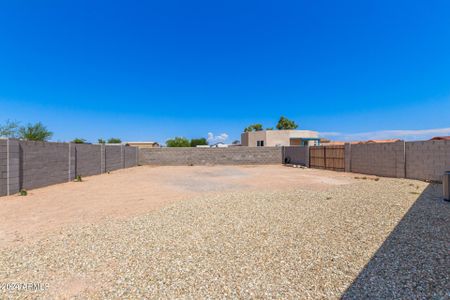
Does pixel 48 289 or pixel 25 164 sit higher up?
pixel 25 164

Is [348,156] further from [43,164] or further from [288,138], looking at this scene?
[288,138]

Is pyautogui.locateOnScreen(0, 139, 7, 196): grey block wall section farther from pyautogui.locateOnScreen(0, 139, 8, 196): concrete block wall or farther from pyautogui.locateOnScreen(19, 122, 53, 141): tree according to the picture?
pyautogui.locateOnScreen(19, 122, 53, 141): tree

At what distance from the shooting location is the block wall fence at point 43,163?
8.30 m

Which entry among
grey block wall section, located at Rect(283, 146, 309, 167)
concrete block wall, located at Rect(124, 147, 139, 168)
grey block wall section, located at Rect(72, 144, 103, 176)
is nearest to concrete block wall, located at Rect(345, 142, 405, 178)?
grey block wall section, located at Rect(283, 146, 309, 167)

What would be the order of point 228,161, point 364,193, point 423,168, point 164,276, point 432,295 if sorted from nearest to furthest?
point 432,295 < point 164,276 < point 364,193 < point 423,168 < point 228,161

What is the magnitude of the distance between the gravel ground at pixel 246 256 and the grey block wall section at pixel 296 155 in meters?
15.1

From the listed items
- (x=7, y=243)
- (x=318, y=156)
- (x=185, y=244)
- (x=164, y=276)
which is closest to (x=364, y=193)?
(x=185, y=244)

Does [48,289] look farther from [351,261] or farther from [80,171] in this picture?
[80,171]

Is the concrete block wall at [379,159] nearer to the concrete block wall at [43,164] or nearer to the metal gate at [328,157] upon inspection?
the metal gate at [328,157]

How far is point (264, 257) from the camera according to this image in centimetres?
341

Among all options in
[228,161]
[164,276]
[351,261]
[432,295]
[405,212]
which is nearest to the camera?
[432,295]

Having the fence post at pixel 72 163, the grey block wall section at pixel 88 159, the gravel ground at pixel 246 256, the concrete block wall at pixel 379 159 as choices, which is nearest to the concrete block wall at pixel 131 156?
the grey block wall section at pixel 88 159

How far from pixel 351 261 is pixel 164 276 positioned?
2603 millimetres

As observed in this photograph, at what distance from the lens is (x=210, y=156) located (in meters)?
24.7
